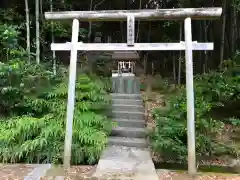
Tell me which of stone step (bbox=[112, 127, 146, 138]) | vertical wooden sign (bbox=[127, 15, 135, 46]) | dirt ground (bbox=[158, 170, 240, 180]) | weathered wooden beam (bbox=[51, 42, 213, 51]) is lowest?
dirt ground (bbox=[158, 170, 240, 180])

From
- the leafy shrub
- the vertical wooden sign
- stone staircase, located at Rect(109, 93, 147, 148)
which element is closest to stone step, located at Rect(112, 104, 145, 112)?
stone staircase, located at Rect(109, 93, 147, 148)

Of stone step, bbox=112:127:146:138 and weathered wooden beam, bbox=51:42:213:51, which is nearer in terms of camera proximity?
weathered wooden beam, bbox=51:42:213:51

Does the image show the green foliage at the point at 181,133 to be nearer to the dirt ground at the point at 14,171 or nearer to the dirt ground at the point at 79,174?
the dirt ground at the point at 79,174

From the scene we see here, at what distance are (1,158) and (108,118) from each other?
93.7 inches

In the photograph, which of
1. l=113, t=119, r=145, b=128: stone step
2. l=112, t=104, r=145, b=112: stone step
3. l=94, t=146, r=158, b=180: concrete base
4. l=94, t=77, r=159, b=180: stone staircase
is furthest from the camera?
l=112, t=104, r=145, b=112: stone step

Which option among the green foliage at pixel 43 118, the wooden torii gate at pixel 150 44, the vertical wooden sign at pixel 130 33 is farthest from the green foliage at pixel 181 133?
the vertical wooden sign at pixel 130 33

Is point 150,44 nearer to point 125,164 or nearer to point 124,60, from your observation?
point 125,164

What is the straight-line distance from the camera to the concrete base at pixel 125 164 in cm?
412

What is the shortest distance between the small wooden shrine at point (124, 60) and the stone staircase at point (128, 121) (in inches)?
65.1

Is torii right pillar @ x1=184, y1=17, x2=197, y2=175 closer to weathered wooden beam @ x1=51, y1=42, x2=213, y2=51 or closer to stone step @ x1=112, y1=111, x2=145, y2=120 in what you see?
weathered wooden beam @ x1=51, y1=42, x2=213, y2=51

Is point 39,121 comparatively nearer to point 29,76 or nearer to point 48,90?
point 48,90

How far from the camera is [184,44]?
4.64m

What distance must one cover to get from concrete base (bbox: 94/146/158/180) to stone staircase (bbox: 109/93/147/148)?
0.22 m

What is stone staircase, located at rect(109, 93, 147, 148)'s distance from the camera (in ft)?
18.5
